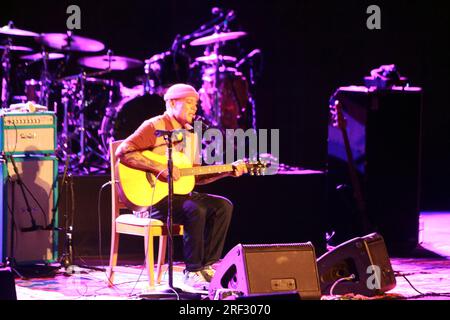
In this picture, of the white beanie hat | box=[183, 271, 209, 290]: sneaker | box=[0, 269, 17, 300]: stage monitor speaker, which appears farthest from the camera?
the white beanie hat

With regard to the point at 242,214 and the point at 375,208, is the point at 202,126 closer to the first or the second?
the point at 242,214

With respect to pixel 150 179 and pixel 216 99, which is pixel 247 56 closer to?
pixel 216 99

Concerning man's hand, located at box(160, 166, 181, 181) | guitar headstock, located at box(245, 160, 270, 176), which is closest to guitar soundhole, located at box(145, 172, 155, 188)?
man's hand, located at box(160, 166, 181, 181)

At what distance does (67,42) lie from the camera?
28.1ft

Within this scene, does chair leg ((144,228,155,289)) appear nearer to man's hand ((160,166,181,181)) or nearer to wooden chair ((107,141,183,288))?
wooden chair ((107,141,183,288))

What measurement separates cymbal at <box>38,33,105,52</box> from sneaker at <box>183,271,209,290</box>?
11.6 ft

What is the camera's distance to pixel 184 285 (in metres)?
5.93

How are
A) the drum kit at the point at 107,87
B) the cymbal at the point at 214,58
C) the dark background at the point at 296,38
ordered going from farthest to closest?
the dark background at the point at 296,38, the cymbal at the point at 214,58, the drum kit at the point at 107,87

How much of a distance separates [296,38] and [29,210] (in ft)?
14.9

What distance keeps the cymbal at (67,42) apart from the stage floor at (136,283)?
2.56 metres

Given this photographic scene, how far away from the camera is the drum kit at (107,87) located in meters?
8.56

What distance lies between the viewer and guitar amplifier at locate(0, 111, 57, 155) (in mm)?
6602

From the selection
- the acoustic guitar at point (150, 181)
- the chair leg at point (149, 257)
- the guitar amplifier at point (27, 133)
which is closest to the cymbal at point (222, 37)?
the guitar amplifier at point (27, 133)

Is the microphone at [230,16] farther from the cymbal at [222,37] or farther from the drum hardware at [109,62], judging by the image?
the drum hardware at [109,62]
